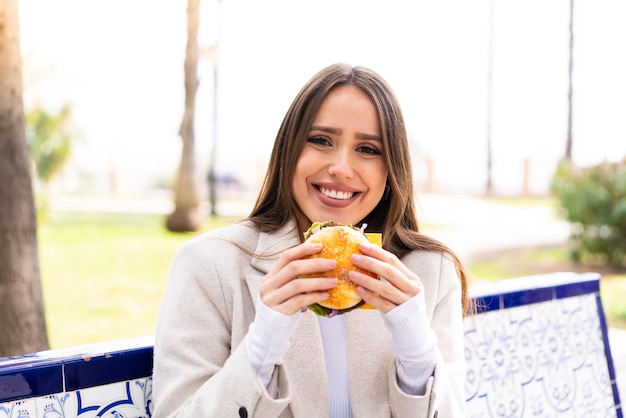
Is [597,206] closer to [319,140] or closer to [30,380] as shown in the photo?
[319,140]

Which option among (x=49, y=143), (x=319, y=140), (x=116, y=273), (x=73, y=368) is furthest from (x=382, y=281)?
(x=49, y=143)

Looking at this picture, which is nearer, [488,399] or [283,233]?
[283,233]

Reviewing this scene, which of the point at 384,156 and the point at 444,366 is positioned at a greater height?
the point at 384,156

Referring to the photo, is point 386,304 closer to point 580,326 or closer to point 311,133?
point 311,133

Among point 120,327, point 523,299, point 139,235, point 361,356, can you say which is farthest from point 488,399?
point 139,235

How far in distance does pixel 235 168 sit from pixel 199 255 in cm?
2899

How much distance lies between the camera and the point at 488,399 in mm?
2893

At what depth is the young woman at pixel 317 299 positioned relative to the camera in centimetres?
177

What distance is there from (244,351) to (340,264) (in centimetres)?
33

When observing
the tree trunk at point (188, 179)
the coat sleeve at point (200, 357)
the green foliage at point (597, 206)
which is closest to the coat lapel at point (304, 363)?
the coat sleeve at point (200, 357)

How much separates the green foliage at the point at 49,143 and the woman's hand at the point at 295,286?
16.2m

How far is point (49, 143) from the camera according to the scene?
56.7 feet

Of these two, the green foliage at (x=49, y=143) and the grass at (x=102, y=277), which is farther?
the green foliage at (x=49, y=143)

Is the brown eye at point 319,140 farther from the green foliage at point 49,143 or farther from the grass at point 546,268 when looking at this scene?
the green foliage at point 49,143
